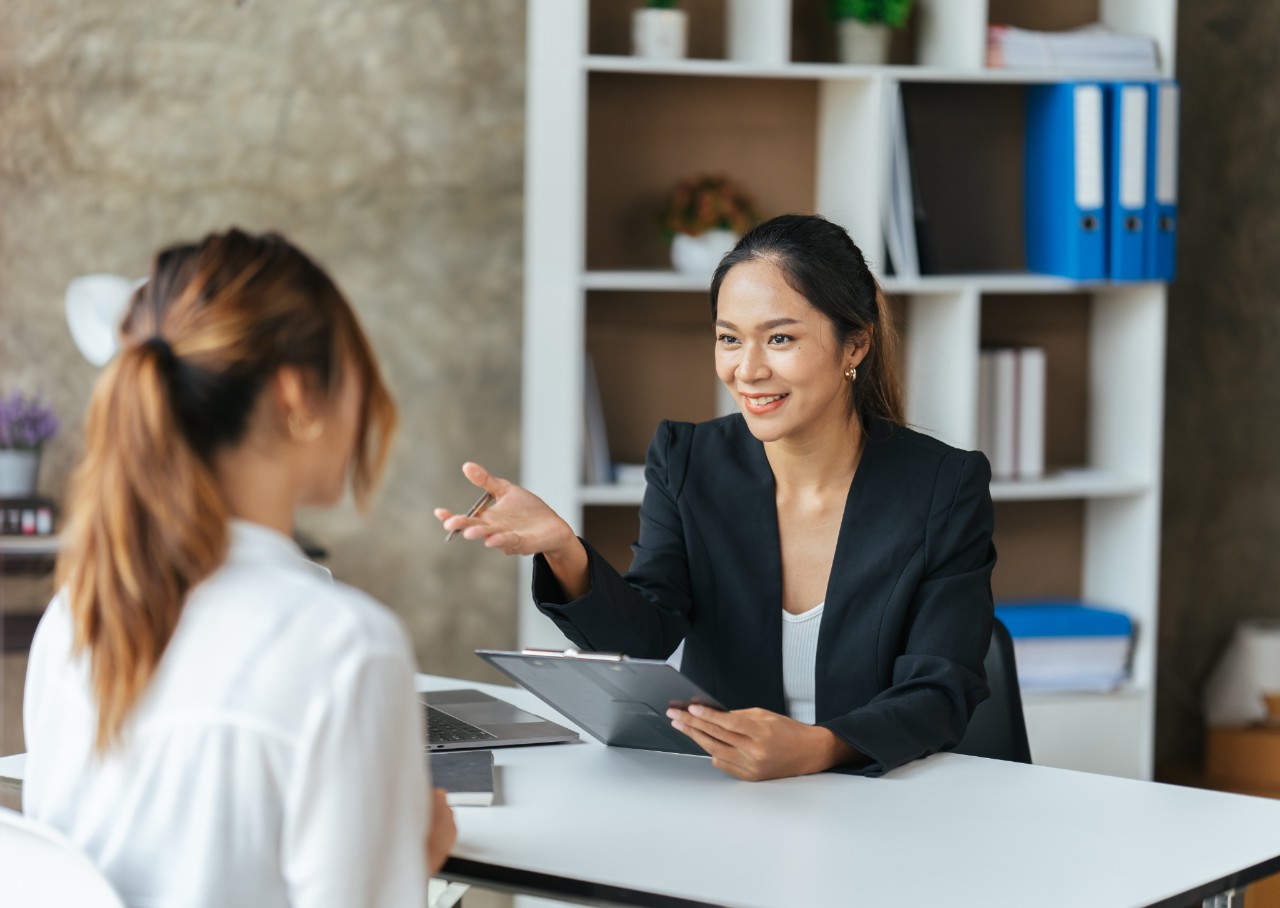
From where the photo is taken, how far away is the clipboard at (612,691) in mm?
1511

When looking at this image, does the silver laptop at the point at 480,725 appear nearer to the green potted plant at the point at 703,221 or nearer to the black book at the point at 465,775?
the black book at the point at 465,775

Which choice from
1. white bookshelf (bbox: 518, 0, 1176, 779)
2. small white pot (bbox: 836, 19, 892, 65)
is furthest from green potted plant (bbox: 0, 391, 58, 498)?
small white pot (bbox: 836, 19, 892, 65)

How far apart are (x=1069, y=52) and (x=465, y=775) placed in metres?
2.28

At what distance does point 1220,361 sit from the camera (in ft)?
12.4

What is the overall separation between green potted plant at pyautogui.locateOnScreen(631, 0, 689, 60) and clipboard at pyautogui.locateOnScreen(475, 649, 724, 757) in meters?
1.69

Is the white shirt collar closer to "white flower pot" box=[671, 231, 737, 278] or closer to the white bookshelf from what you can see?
the white bookshelf

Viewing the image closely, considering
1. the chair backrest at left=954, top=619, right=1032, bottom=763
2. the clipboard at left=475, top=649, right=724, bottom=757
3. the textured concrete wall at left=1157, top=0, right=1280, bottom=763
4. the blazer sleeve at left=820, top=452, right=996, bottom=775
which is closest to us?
the clipboard at left=475, top=649, right=724, bottom=757

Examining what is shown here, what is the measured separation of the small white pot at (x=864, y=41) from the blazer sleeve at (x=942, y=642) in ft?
4.53

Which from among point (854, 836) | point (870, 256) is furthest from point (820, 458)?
point (870, 256)

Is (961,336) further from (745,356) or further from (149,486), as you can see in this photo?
(149,486)

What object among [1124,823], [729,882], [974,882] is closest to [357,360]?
[729,882]

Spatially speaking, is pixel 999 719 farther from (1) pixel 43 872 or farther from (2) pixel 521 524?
(1) pixel 43 872

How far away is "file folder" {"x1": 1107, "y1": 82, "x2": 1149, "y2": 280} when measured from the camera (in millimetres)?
3104

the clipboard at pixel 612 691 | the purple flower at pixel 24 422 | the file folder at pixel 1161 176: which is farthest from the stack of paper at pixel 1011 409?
the purple flower at pixel 24 422
